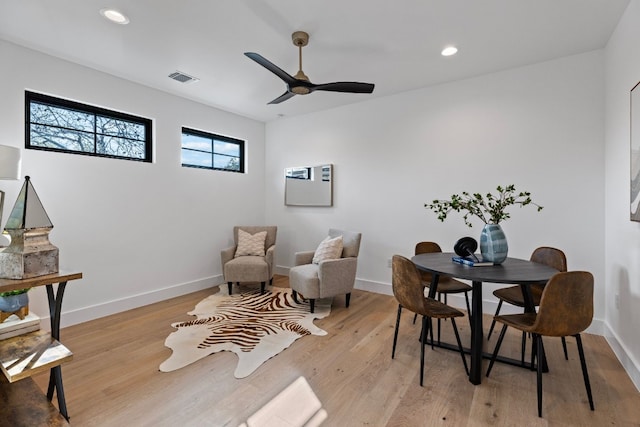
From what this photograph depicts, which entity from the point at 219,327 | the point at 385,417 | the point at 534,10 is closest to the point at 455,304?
the point at 385,417

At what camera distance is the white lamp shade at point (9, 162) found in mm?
2018

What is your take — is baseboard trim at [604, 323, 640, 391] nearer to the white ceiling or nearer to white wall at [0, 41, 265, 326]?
the white ceiling

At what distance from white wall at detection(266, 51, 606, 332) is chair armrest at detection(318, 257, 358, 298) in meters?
0.75

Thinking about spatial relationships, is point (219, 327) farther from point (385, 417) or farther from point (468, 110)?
point (468, 110)

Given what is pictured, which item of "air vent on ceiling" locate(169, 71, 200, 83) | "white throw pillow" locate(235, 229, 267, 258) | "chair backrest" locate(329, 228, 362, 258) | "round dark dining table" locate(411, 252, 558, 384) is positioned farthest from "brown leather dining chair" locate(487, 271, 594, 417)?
"air vent on ceiling" locate(169, 71, 200, 83)

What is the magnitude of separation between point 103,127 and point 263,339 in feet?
9.72

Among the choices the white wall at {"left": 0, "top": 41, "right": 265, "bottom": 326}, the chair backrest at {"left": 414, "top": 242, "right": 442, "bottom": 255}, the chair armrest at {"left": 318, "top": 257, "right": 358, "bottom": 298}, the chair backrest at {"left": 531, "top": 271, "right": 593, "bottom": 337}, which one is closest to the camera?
the chair backrest at {"left": 531, "top": 271, "right": 593, "bottom": 337}

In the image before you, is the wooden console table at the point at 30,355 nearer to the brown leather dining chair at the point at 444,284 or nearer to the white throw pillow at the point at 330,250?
the brown leather dining chair at the point at 444,284

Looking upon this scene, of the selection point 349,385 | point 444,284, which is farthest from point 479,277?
point 349,385

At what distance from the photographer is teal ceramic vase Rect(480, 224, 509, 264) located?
7.91 ft

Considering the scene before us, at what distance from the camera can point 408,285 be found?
7.32ft

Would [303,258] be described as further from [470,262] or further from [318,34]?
[318,34]

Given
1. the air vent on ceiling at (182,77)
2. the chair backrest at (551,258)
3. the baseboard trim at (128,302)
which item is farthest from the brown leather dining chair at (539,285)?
the air vent on ceiling at (182,77)

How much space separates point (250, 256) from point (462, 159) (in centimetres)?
304
